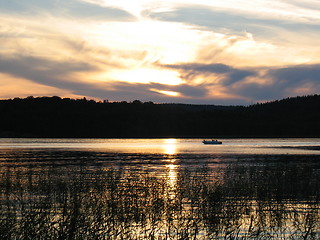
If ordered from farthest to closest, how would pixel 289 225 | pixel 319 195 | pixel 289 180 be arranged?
pixel 289 180
pixel 319 195
pixel 289 225

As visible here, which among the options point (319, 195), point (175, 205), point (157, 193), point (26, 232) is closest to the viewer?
point (26, 232)

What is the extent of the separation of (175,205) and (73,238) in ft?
29.3

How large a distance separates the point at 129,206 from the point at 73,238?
8412mm

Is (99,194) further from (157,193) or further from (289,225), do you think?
(289,225)

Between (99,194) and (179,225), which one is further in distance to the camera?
(99,194)

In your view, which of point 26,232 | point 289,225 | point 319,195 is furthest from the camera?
point 319,195

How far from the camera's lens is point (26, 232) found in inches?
621

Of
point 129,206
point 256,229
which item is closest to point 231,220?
point 256,229

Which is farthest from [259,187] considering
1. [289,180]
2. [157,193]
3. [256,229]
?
[256,229]

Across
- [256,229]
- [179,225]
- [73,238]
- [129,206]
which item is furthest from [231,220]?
[73,238]

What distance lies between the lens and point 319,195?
29281 millimetres

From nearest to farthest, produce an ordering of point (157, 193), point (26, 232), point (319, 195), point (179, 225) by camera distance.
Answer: point (26, 232) < point (179, 225) < point (157, 193) < point (319, 195)

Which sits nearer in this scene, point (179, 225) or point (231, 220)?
point (179, 225)

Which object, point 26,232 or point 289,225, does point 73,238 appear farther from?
point 289,225
